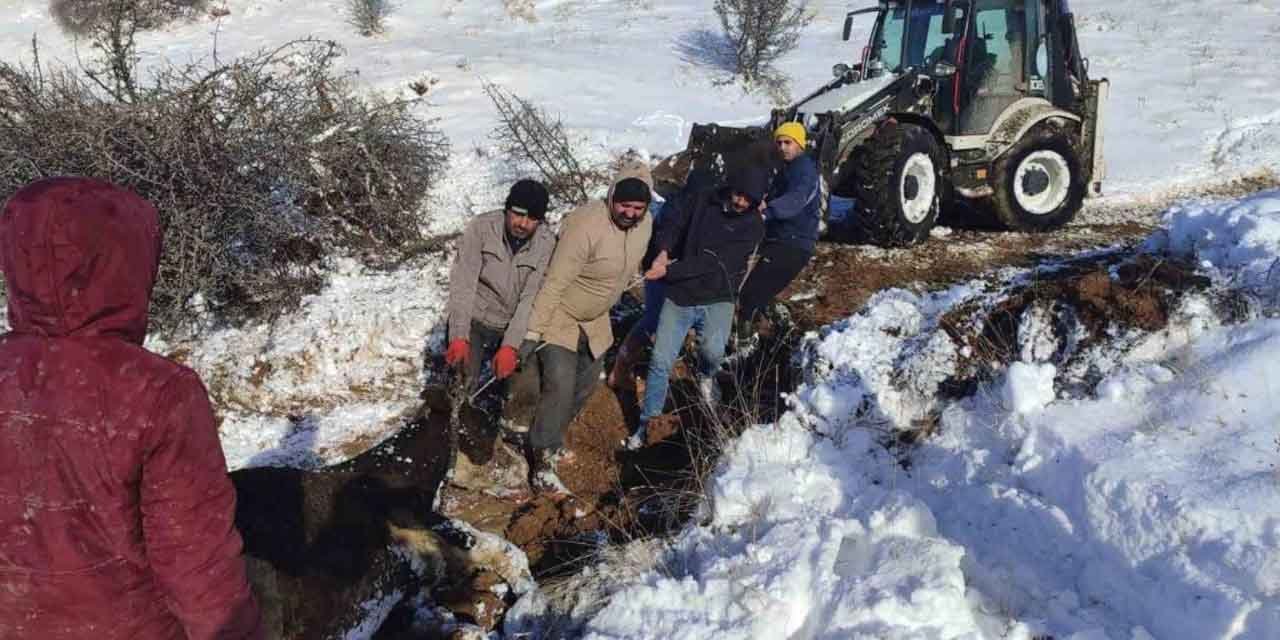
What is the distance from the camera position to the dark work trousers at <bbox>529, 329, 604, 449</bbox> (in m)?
4.25

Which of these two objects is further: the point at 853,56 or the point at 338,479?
the point at 853,56

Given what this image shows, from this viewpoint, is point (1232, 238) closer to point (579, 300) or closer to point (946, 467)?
point (946, 467)

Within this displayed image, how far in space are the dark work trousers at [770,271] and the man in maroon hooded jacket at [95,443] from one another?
12.3 feet

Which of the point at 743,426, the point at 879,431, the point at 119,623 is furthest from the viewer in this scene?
the point at 743,426

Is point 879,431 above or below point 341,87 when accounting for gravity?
below

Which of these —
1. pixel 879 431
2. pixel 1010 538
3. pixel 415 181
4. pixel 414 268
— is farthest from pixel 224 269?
pixel 1010 538

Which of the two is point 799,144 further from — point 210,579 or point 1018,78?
point 210,579

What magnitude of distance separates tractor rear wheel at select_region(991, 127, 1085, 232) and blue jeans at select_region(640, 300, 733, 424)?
417 centimetres

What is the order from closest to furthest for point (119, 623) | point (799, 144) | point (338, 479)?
point (119, 623) → point (338, 479) → point (799, 144)

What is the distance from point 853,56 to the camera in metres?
15.0

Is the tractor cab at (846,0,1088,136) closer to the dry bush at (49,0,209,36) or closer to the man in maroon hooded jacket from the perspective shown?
the man in maroon hooded jacket

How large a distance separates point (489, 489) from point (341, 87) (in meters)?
5.57

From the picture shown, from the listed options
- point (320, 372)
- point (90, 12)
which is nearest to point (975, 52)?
point (320, 372)

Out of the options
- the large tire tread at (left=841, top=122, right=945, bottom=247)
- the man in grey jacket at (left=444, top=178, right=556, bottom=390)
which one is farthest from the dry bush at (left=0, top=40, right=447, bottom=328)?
the large tire tread at (left=841, top=122, right=945, bottom=247)
